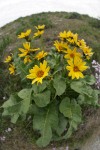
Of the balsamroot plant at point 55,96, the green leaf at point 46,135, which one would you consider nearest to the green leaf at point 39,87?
the balsamroot plant at point 55,96

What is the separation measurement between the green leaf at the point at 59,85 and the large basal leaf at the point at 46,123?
0.35 metres

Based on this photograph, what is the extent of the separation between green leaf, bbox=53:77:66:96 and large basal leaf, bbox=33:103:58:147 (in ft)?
1.16

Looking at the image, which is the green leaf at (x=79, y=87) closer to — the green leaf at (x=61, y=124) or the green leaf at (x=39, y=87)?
the green leaf at (x=39, y=87)

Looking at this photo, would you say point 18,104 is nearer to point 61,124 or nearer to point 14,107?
point 14,107

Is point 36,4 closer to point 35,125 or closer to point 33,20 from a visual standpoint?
point 33,20

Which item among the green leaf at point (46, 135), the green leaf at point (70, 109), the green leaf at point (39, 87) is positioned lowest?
the green leaf at point (46, 135)

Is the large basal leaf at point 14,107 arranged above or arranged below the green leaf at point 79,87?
below

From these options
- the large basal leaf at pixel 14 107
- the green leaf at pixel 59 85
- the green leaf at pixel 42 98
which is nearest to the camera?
the green leaf at pixel 59 85

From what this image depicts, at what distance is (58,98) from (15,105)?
58cm

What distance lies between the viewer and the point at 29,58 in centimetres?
470

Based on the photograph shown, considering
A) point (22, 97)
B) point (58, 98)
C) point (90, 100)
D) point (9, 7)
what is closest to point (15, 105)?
point (22, 97)

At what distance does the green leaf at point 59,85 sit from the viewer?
171 inches

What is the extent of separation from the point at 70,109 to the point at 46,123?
0.34 meters

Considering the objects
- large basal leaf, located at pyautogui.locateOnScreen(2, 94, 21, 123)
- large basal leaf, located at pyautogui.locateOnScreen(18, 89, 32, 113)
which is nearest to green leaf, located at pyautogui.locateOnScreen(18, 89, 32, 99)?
large basal leaf, located at pyautogui.locateOnScreen(18, 89, 32, 113)
